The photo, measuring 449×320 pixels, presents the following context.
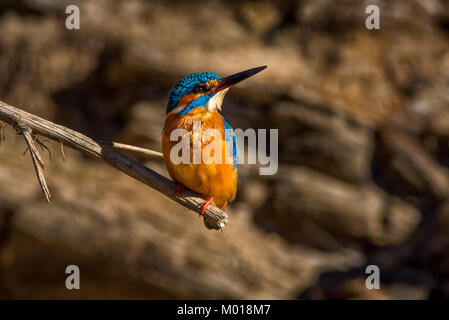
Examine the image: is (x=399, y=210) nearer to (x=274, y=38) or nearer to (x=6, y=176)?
(x=274, y=38)

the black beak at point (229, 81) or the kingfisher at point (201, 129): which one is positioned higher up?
the black beak at point (229, 81)

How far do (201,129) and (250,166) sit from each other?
609 centimetres

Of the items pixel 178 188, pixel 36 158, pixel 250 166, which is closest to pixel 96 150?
pixel 36 158

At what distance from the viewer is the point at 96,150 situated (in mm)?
3566

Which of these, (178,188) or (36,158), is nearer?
(36,158)

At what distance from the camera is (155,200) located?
9.70m

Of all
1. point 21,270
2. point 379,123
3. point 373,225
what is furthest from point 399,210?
point 21,270

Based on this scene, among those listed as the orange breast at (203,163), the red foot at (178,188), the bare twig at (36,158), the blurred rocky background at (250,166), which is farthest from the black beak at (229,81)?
the blurred rocky background at (250,166)

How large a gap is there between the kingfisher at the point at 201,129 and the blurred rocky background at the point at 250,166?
4.77 metres

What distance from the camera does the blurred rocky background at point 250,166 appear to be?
875cm

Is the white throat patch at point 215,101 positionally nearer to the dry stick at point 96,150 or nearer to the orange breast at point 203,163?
the orange breast at point 203,163

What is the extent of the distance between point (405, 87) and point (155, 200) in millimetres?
5655

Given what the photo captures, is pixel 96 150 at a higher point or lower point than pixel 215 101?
lower

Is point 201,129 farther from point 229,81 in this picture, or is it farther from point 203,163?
point 229,81
